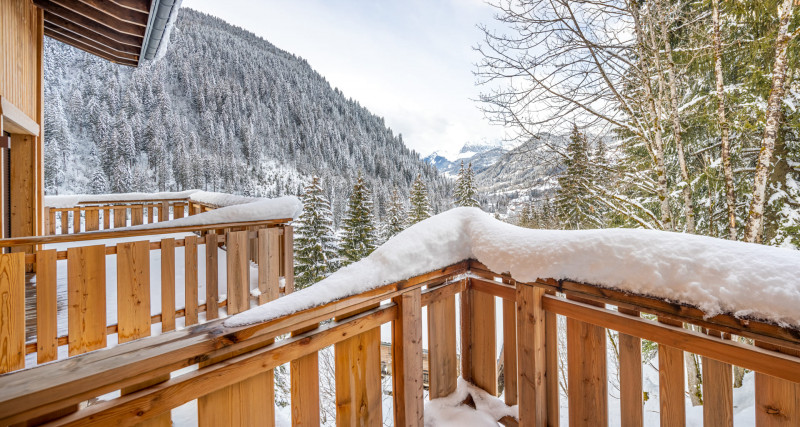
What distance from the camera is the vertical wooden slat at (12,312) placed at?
2.24 meters

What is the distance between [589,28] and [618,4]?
55cm

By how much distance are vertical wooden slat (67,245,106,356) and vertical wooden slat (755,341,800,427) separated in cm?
388

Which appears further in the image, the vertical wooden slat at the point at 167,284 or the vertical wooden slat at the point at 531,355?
the vertical wooden slat at the point at 167,284

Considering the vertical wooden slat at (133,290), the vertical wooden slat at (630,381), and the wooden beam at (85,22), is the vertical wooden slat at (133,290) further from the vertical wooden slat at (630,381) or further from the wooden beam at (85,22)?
the wooden beam at (85,22)

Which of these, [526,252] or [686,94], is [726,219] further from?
[526,252]

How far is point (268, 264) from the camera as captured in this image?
386 centimetres

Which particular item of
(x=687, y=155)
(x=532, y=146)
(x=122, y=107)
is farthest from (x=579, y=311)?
(x=122, y=107)

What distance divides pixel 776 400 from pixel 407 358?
1.21 meters

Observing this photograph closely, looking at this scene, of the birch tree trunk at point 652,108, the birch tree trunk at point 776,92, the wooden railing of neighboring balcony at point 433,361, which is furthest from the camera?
the birch tree trunk at point 652,108

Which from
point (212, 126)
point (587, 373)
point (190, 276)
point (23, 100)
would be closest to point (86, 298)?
point (190, 276)

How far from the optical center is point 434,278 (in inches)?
60.9

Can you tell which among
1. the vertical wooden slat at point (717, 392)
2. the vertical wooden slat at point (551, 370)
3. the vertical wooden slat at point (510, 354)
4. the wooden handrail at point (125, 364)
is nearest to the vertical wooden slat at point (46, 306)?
the wooden handrail at point (125, 364)

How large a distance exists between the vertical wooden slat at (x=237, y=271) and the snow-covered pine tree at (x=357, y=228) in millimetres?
14946

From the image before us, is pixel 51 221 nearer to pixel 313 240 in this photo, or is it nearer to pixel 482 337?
pixel 482 337
